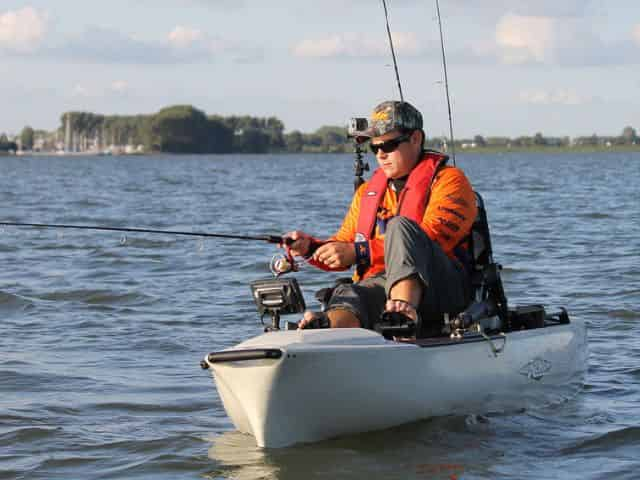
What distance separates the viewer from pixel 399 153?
23.2ft

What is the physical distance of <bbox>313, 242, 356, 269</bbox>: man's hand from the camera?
6.72 m

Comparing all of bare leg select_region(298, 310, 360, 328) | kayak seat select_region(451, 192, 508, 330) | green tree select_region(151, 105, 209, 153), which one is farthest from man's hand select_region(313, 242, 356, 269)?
green tree select_region(151, 105, 209, 153)

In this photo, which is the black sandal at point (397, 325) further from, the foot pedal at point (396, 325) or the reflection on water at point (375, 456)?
the reflection on water at point (375, 456)

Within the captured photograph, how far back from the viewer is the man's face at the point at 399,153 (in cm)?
703

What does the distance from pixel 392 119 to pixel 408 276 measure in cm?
Result: 105

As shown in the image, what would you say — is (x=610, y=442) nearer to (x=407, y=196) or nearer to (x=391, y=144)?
(x=407, y=196)

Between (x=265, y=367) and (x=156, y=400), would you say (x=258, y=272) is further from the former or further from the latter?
(x=265, y=367)

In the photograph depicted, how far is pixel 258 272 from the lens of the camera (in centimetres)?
1580

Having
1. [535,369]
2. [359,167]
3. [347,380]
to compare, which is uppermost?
[359,167]

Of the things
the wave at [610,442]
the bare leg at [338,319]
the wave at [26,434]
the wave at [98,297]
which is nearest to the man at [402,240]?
the bare leg at [338,319]

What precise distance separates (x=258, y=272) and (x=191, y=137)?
161 metres

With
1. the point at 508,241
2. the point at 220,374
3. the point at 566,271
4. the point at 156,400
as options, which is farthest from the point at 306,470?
the point at 508,241

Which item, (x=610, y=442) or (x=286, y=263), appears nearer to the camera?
(x=610, y=442)

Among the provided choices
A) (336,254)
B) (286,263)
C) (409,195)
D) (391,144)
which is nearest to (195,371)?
(286,263)
